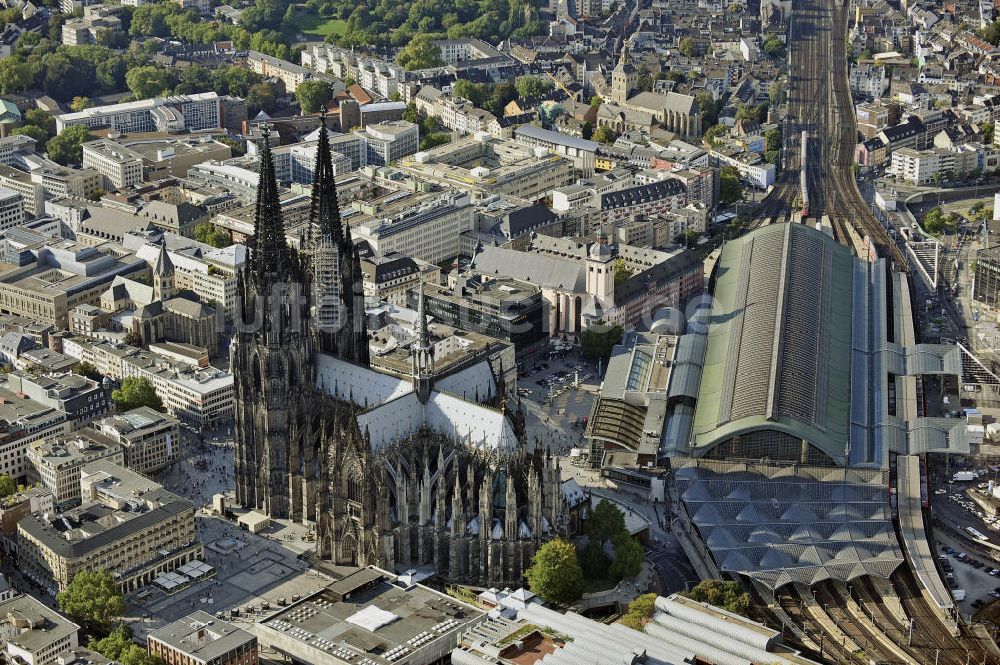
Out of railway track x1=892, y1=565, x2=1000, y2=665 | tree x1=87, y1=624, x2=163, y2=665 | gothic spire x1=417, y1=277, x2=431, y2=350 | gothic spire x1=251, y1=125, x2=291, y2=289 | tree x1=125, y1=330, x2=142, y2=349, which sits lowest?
railway track x1=892, y1=565, x2=1000, y2=665

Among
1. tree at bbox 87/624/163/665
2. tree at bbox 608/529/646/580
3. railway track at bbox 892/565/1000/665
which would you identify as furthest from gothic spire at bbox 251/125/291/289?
railway track at bbox 892/565/1000/665

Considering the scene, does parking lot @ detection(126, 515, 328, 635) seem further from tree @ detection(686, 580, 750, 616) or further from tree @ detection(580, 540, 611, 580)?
tree @ detection(686, 580, 750, 616)

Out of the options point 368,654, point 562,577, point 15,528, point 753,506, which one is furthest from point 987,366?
point 15,528

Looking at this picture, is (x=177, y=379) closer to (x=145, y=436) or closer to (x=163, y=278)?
(x=145, y=436)

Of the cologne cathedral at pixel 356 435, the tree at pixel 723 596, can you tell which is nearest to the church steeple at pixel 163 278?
the cologne cathedral at pixel 356 435

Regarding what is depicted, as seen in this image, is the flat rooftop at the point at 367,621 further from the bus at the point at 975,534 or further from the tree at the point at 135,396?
the bus at the point at 975,534

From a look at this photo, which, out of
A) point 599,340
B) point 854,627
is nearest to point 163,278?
point 599,340

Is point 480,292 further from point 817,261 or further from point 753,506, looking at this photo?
point 753,506
